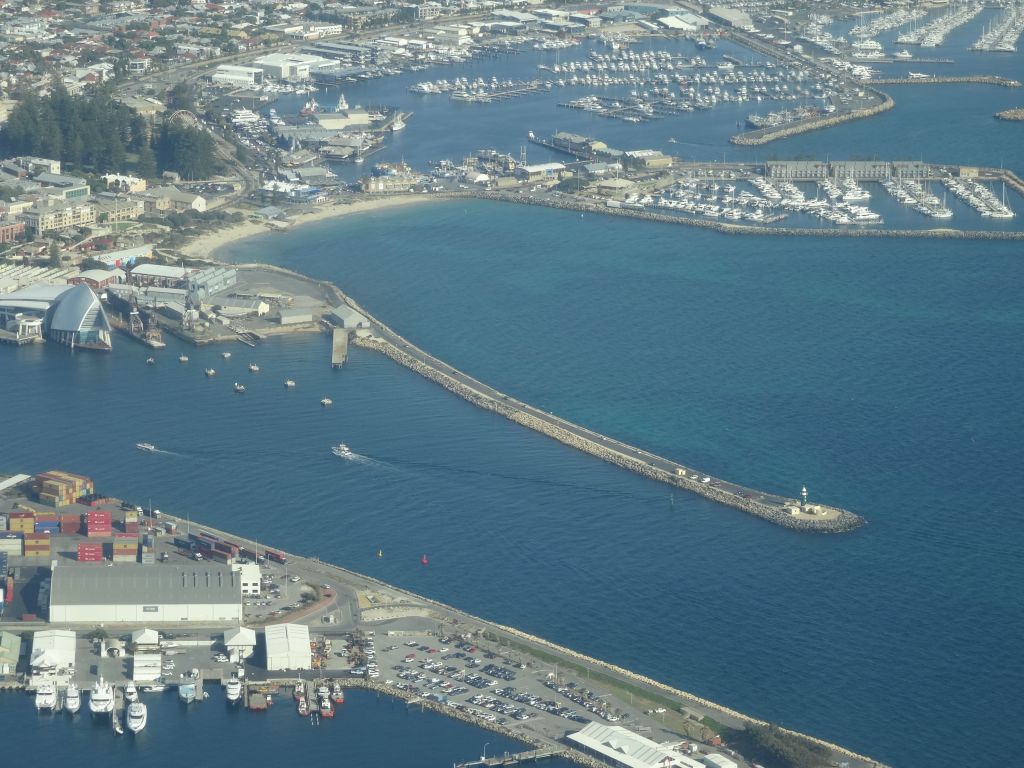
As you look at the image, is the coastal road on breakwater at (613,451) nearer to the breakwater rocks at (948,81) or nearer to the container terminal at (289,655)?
the container terminal at (289,655)

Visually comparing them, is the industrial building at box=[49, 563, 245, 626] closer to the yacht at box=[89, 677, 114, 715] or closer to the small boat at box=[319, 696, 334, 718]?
the yacht at box=[89, 677, 114, 715]

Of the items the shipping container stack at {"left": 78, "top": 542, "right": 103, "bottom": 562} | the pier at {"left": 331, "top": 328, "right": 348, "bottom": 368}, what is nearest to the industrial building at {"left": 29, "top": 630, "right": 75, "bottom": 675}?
the shipping container stack at {"left": 78, "top": 542, "right": 103, "bottom": 562}

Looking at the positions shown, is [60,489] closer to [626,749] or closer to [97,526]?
[97,526]

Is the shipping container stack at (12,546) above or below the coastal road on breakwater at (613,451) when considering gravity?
below

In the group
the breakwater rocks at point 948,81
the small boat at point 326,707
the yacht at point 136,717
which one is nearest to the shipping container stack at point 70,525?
the yacht at point 136,717

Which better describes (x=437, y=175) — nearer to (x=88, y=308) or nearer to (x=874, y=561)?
(x=88, y=308)

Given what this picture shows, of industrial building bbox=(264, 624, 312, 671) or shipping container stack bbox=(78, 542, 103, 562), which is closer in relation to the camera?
industrial building bbox=(264, 624, 312, 671)

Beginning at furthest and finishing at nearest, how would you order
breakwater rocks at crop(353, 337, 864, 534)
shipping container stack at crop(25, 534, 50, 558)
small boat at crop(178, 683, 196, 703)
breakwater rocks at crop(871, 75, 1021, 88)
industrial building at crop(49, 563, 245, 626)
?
breakwater rocks at crop(871, 75, 1021, 88)
breakwater rocks at crop(353, 337, 864, 534)
shipping container stack at crop(25, 534, 50, 558)
industrial building at crop(49, 563, 245, 626)
small boat at crop(178, 683, 196, 703)
